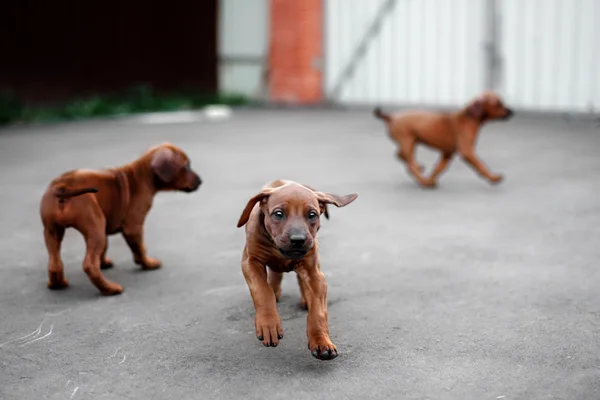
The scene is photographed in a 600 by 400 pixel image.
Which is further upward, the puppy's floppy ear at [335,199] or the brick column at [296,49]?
the brick column at [296,49]

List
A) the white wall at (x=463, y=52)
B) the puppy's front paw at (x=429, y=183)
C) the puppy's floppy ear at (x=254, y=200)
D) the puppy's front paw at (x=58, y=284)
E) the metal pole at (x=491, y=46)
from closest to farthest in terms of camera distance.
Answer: the puppy's floppy ear at (x=254, y=200) → the puppy's front paw at (x=58, y=284) → the puppy's front paw at (x=429, y=183) → the white wall at (x=463, y=52) → the metal pole at (x=491, y=46)

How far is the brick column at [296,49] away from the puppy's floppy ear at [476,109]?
759 cm

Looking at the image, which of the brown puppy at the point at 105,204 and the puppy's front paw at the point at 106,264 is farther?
the puppy's front paw at the point at 106,264

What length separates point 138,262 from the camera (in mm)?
4000

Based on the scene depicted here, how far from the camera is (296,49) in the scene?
43.6ft

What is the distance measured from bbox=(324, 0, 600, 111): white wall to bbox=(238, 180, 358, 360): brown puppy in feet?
28.5

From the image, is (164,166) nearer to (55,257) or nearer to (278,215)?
(55,257)

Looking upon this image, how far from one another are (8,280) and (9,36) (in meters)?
9.41

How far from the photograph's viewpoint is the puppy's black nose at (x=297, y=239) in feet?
8.71

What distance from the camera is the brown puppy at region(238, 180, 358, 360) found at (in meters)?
2.69

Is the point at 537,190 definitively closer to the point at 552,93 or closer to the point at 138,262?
the point at 138,262

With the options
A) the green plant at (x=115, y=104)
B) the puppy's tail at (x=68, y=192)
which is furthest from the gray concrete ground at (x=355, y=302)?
the green plant at (x=115, y=104)

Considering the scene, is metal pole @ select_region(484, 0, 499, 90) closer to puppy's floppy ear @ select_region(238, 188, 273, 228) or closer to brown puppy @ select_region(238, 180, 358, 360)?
brown puppy @ select_region(238, 180, 358, 360)

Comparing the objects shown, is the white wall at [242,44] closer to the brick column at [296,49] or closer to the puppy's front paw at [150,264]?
the brick column at [296,49]
